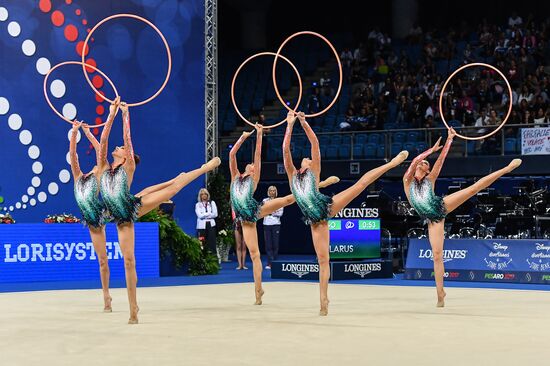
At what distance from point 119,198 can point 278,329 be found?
7.51 feet

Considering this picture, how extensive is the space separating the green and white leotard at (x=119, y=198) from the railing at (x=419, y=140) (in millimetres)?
12080

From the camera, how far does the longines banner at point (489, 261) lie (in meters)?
15.9

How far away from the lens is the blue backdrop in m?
18.9

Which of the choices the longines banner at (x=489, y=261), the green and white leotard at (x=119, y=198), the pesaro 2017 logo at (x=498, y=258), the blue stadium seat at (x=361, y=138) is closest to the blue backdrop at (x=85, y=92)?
the blue stadium seat at (x=361, y=138)

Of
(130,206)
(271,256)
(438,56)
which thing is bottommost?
(271,256)

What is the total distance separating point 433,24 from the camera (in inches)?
1235

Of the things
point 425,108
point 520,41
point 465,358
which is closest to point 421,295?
point 465,358

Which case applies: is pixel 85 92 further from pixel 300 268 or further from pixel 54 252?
pixel 300 268

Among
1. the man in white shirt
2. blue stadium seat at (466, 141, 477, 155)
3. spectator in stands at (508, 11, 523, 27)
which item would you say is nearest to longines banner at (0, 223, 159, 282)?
the man in white shirt

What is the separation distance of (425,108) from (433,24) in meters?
7.98

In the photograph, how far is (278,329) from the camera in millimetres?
9273

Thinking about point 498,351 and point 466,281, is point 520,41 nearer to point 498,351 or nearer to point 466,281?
point 466,281

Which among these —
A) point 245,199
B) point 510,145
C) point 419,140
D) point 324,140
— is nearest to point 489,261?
point 245,199

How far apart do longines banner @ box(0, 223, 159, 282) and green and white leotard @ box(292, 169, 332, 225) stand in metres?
6.86
